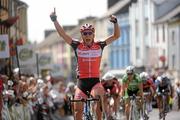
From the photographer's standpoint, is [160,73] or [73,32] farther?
[73,32]

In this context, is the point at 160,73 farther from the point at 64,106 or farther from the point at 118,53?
the point at 118,53

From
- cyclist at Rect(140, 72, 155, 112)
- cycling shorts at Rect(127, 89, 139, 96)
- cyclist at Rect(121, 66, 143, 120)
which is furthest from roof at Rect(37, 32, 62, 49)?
cyclist at Rect(121, 66, 143, 120)

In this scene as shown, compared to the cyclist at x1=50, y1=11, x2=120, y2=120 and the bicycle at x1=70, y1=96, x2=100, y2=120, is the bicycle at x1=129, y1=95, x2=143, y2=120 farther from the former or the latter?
the cyclist at x1=50, y1=11, x2=120, y2=120

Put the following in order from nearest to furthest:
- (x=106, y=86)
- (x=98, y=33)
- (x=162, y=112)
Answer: (x=162, y=112), (x=106, y=86), (x=98, y=33)

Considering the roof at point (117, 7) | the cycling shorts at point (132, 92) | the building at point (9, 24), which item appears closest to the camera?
the cycling shorts at point (132, 92)

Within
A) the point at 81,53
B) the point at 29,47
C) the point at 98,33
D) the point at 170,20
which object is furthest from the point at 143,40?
the point at 81,53

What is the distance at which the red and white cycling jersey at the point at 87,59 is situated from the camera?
15.3m

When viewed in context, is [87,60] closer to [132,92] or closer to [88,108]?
[88,108]

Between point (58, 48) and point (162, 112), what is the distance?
429 ft

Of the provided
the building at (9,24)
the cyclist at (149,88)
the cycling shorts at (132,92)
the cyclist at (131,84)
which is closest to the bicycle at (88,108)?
the cyclist at (131,84)

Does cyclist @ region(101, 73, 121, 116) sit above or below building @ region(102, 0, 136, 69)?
below

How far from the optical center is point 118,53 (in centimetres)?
10700

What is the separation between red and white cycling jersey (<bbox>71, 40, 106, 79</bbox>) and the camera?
50.3ft

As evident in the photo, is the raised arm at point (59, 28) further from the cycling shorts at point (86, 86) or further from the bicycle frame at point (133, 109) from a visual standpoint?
the bicycle frame at point (133, 109)
